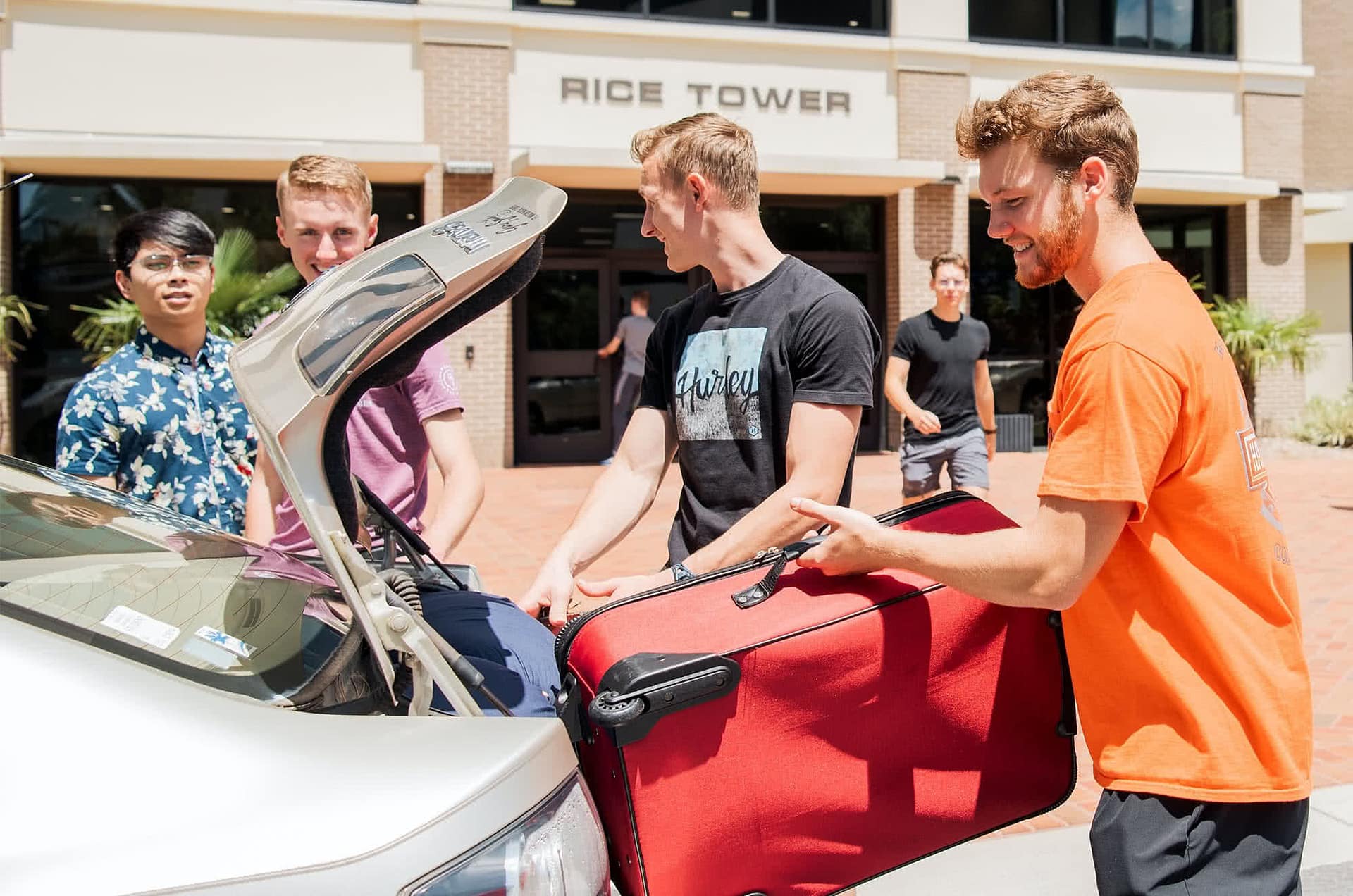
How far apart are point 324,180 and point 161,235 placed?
60 cm

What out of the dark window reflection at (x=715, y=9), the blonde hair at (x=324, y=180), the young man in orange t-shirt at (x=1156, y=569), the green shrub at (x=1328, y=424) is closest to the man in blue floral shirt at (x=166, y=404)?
the blonde hair at (x=324, y=180)

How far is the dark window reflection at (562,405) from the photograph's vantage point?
14.6 m

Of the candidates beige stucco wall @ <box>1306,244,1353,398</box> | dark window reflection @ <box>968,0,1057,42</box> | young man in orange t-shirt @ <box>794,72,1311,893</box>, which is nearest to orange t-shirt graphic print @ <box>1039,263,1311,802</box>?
young man in orange t-shirt @ <box>794,72,1311,893</box>

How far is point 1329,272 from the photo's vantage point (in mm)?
19406

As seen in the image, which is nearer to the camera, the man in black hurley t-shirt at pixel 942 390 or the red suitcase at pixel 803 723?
the red suitcase at pixel 803 723

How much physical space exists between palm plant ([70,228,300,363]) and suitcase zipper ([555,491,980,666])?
10564 mm

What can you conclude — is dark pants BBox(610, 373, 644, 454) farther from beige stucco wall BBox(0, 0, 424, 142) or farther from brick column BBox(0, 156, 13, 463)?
brick column BBox(0, 156, 13, 463)

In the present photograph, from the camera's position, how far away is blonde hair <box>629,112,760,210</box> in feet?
8.29

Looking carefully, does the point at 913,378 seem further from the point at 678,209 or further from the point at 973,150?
the point at 973,150

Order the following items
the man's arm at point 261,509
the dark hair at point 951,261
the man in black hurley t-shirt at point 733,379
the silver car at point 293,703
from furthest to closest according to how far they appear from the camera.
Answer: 1. the dark hair at point 951,261
2. the man's arm at point 261,509
3. the man in black hurley t-shirt at point 733,379
4. the silver car at point 293,703

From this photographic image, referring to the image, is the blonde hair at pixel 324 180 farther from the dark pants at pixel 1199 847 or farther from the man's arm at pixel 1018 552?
the dark pants at pixel 1199 847

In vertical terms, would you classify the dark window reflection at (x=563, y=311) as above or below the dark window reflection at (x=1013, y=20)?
below

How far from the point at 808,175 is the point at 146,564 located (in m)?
13.0

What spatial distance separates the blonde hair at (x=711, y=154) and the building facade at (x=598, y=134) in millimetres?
10615
